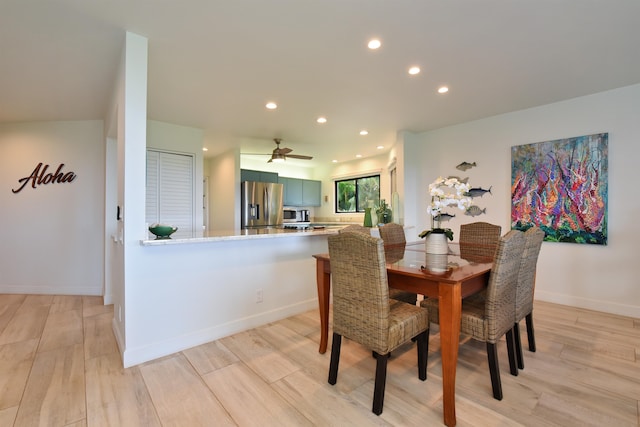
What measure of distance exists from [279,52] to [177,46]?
2.57ft

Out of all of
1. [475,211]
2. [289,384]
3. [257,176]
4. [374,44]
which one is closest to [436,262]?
[289,384]

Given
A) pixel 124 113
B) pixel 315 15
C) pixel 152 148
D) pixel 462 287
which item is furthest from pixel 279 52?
pixel 152 148

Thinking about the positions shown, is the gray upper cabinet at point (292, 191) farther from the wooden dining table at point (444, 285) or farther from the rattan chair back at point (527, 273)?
the rattan chair back at point (527, 273)

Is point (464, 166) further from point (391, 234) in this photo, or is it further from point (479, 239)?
point (391, 234)

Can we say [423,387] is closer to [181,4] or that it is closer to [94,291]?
Answer: [181,4]

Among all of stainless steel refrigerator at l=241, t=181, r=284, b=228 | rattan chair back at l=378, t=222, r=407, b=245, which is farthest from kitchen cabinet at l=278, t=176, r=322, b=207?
rattan chair back at l=378, t=222, r=407, b=245

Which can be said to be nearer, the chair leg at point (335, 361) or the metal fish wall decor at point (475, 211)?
the chair leg at point (335, 361)

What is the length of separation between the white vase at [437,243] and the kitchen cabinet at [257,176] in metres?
4.67

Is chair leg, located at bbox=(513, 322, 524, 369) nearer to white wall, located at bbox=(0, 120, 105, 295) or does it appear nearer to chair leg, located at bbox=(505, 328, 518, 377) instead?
chair leg, located at bbox=(505, 328, 518, 377)

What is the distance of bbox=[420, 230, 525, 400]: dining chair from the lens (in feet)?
5.46

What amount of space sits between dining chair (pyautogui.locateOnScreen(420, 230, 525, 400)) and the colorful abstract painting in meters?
2.15

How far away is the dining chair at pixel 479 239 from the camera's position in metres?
2.50

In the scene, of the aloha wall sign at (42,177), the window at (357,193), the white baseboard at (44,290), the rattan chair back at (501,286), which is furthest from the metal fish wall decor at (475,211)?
the aloha wall sign at (42,177)

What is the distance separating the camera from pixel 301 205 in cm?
740
